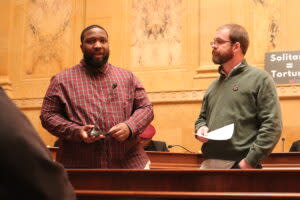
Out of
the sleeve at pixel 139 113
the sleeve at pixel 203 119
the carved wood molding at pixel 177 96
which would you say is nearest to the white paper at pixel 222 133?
the sleeve at pixel 203 119

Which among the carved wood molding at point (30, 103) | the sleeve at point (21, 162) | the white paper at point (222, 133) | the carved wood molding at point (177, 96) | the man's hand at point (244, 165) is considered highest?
the sleeve at point (21, 162)

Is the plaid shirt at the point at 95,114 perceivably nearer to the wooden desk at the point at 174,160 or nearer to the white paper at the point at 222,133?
the white paper at the point at 222,133

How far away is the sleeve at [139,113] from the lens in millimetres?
3287

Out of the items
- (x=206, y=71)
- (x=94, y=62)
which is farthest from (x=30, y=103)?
(x=94, y=62)

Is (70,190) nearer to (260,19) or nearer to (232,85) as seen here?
(232,85)

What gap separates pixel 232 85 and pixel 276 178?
1.09 metres

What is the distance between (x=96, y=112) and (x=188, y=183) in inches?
37.5

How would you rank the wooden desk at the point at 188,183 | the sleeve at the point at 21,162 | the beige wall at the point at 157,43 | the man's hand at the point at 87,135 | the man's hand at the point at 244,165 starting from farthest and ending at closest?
the beige wall at the point at 157,43, the man's hand at the point at 244,165, the man's hand at the point at 87,135, the wooden desk at the point at 188,183, the sleeve at the point at 21,162

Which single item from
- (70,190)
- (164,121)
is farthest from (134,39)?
(70,190)

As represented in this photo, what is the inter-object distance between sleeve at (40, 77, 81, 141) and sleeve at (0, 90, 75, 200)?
219 cm

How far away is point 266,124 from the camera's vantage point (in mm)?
3295

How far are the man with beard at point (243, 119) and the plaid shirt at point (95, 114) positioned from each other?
48 cm

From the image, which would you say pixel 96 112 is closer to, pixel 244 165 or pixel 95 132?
pixel 95 132

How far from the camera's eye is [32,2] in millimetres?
10055
